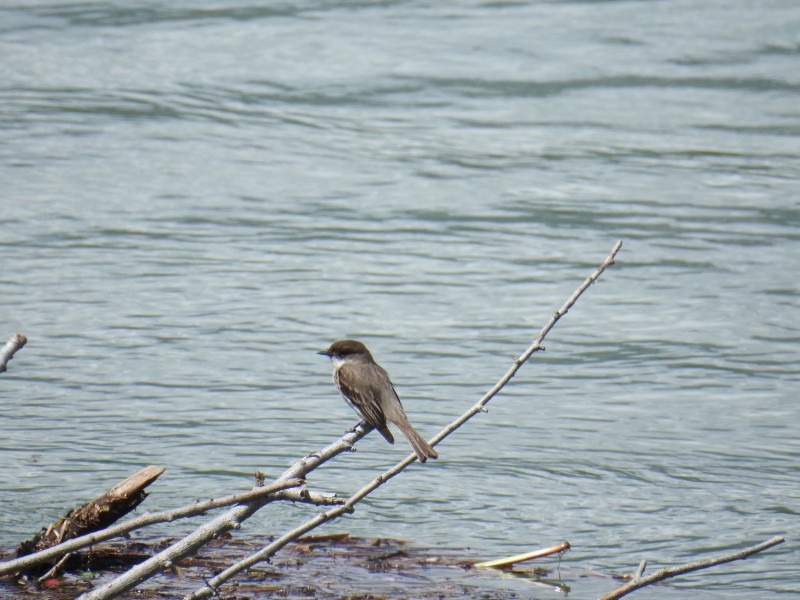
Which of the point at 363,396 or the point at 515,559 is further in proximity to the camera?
the point at 515,559

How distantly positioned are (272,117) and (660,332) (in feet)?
24.4

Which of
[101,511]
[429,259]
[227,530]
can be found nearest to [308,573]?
[101,511]

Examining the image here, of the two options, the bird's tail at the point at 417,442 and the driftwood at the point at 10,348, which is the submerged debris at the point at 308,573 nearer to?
the bird's tail at the point at 417,442

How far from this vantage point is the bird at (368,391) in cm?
594

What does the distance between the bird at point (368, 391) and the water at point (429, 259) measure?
102cm

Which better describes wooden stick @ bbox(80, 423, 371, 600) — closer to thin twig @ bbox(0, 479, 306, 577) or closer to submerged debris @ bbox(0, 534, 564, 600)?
thin twig @ bbox(0, 479, 306, 577)

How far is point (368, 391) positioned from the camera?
6.05 meters

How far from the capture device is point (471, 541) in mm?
6785

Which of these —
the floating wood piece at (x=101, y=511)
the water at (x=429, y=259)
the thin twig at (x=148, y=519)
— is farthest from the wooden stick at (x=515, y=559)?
the thin twig at (x=148, y=519)

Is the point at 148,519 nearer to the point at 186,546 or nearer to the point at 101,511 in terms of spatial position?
the point at 186,546

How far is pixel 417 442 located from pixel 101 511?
1.35 m

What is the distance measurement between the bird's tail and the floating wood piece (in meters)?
1.01

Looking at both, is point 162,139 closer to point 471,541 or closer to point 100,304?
point 100,304

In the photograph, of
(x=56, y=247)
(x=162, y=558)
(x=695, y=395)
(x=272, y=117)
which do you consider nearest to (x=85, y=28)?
(x=272, y=117)
